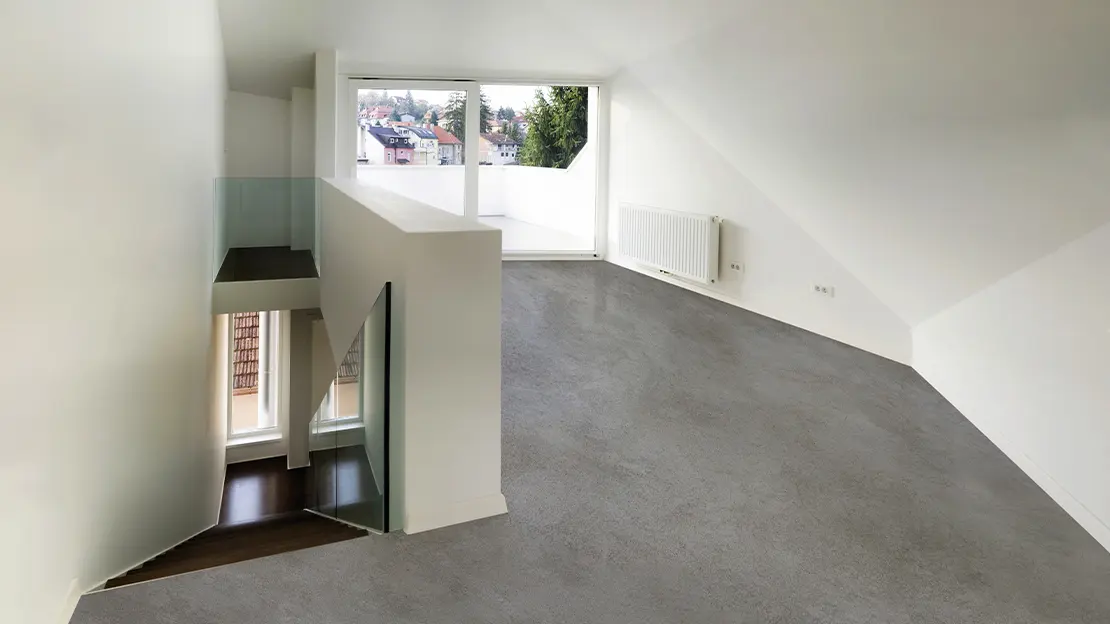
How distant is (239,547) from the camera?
12.0ft

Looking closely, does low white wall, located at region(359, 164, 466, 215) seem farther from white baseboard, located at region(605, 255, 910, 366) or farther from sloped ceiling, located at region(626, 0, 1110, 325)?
sloped ceiling, located at region(626, 0, 1110, 325)

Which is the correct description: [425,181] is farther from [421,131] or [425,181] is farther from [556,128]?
[556,128]

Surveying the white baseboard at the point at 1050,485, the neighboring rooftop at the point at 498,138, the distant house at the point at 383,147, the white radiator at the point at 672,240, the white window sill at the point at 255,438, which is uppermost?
the neighboring rooftop at the point at 498,138

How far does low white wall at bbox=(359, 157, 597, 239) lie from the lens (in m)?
9.21

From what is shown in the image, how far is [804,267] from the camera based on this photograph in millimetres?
6242

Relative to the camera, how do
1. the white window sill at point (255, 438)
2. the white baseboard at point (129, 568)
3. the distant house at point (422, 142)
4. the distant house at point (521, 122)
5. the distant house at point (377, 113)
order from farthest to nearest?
the white window sill at point (255, 438), the distant house at point (521, 122), the distant house at point (422, 142), the distant house at point (377, 113), the white baseboard at point (129, 568)

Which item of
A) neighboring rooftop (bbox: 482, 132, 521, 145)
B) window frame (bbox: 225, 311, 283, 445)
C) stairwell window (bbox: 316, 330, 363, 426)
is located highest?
neighboring rooftop (bbox: 482, 132, 521, 145)

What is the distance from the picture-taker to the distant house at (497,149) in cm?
929

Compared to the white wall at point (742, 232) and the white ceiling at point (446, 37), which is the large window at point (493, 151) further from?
the white wall at point (742, 232)

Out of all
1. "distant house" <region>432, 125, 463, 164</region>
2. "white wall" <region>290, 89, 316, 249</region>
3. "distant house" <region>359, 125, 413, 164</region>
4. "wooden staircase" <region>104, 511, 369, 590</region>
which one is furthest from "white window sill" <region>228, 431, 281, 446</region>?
"wooden staircase" <region>104, 511, 369, 590</region>

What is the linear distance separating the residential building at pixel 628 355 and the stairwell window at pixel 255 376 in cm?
435

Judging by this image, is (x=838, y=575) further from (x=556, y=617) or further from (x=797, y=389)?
(x=797, y=389)

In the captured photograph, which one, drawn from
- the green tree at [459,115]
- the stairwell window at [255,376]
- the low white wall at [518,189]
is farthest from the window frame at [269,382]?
the green tree at [459,115]

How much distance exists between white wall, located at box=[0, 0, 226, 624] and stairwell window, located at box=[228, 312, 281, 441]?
648cm
